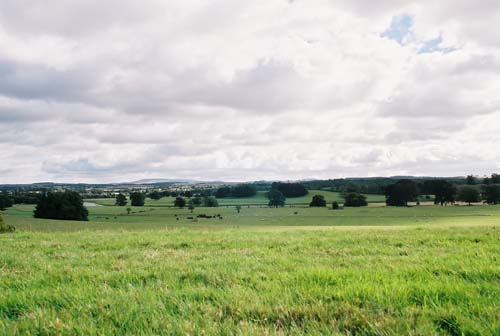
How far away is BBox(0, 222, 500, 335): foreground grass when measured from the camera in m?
4.24

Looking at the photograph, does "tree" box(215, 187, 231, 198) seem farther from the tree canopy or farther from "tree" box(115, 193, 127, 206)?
the tree canopy

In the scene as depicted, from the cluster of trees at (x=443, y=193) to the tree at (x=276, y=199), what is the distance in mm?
29492

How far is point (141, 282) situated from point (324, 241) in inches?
292

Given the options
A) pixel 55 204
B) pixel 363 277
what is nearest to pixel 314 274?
pixel 363 277

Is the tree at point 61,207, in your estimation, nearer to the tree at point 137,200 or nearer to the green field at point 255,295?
the tree at point 137,200

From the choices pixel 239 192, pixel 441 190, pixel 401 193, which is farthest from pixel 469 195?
pixel 239 192

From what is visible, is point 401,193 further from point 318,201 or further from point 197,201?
point 197,201

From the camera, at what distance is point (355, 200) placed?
348ft

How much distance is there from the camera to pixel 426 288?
5.48 metres

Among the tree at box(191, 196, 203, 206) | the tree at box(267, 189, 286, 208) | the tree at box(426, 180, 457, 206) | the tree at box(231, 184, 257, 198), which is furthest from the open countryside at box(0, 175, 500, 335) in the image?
the tree at box(231, 184, 257, 198)

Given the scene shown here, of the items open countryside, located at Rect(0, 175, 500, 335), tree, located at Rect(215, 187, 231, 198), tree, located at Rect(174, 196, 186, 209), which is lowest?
tree, located at Rect(174, 196, 186, 209)

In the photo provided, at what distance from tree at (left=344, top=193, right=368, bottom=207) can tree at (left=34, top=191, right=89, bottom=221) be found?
230 ft

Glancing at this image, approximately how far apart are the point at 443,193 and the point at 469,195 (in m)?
6.23

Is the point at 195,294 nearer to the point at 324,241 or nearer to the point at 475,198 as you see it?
the point at 324,241
